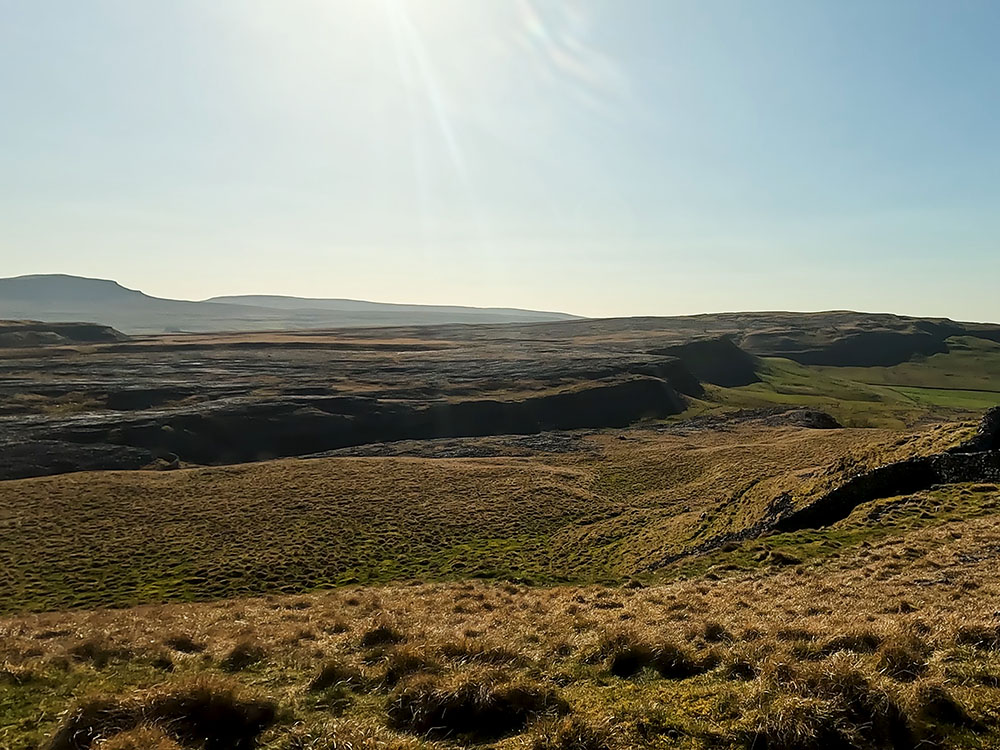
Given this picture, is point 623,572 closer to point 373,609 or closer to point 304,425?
point 373,609

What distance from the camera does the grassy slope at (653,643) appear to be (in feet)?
26.4

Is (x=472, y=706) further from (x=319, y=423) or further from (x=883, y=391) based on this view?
(x=883, y=391)

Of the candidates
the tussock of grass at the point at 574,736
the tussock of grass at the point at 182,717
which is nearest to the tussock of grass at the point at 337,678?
the tussock of grass at the point at 182,717

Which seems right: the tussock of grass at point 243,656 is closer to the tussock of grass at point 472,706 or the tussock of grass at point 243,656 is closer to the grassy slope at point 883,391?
the tussock of grass at point 472,706

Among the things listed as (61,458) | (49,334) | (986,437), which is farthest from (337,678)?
(49,334)

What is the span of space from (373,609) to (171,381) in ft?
322

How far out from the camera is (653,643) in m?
11.4

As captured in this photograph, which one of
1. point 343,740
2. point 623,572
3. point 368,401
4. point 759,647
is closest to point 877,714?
point 759,647

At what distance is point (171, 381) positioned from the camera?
10150 centimetres

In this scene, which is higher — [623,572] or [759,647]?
[759,647]

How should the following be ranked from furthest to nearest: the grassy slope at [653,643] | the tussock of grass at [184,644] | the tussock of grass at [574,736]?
the tussock of grass at [184,644], the grassy slope at [653,643], the tussock of grass at [574,736]

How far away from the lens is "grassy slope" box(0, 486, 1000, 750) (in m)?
8.05

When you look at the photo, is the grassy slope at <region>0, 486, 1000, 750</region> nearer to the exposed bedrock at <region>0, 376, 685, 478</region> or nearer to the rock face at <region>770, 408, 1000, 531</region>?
the rock face at <region>770, 408, 1000, 531</region>

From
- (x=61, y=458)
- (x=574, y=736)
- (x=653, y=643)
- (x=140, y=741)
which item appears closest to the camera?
(x=140, y=741)
